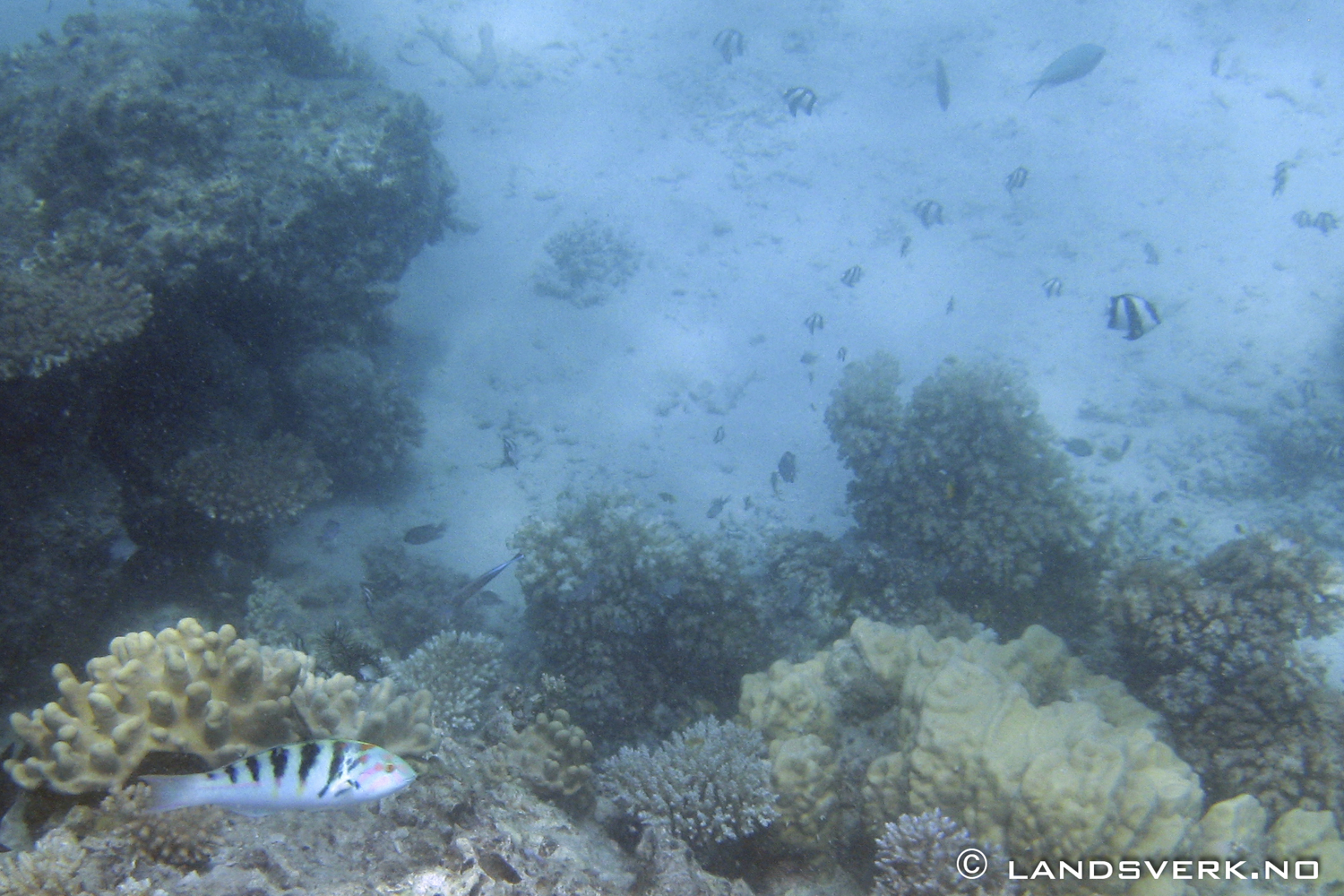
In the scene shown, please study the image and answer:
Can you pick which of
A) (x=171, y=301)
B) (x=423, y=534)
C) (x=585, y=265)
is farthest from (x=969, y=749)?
(x=585, y=265)

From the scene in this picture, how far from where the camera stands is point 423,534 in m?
7.60

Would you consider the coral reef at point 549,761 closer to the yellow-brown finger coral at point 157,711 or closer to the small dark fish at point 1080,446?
the yellow-brown finger coral at point 157,711

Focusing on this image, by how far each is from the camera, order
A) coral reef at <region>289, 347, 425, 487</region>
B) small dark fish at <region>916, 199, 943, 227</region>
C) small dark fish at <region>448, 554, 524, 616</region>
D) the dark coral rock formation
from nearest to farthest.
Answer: the dark coral rock formation, small dark fish at <region>448, 554, 524, 616</region>, coral reef at <region>289, 347, 425, 487</region>, small dark fish at <region>916, 199, 943, 227</region>

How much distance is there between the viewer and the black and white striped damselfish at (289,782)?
6.54 ft

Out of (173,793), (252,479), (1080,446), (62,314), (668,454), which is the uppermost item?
(1080,446)

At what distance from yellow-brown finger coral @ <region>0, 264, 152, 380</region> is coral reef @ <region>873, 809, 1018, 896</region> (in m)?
6.67

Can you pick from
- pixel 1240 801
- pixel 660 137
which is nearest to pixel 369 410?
pixel 1240 801

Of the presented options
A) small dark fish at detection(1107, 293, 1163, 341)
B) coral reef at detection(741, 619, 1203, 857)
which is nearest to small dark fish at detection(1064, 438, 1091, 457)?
small dark fish at detection(1107, 293, 1163, 341)

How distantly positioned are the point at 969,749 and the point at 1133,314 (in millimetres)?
6386

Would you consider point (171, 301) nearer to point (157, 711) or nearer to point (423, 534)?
point (423, 534)

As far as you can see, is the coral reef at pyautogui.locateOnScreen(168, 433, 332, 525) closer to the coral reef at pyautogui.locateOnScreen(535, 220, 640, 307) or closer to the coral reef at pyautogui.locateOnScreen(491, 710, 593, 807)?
the coral reef at pyautogui.locateOnScreen(491, 710, 593, 807)

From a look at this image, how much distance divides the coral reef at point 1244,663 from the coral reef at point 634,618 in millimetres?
3200

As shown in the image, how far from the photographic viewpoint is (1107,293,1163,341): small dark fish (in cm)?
738

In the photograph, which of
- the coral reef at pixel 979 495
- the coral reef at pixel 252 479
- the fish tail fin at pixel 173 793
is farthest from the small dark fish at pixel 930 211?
the fish tail fin at pixel 173 793
